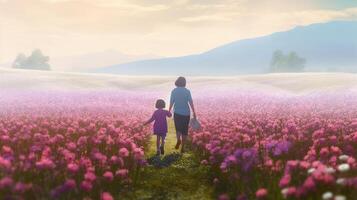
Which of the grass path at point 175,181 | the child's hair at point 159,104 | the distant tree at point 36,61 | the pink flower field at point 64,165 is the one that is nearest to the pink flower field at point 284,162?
the grass path at point 175,181

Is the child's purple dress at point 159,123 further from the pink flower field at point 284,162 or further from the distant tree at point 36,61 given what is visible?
the distant tree at point 36,61

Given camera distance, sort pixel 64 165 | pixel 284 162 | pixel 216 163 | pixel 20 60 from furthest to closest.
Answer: pixel 20 60, pixel 216 163, pixel 284 162, pixel 64 165

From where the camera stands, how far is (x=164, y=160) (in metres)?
13.5

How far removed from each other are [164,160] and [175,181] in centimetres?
213

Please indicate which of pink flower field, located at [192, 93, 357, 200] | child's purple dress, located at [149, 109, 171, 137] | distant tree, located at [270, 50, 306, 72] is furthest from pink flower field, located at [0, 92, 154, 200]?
distant tree, located at [270, 50, 306, 72]

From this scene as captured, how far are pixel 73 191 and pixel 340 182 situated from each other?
411 centimetres

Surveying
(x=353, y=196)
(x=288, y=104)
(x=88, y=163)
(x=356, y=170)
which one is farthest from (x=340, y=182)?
(x=288, y=104)

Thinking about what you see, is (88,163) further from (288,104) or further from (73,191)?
(288,104)

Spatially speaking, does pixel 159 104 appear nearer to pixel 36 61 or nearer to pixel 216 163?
pixel 216 163

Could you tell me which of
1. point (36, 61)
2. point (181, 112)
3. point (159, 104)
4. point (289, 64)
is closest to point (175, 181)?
point (159, 104)

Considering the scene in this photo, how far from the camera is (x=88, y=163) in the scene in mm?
8812

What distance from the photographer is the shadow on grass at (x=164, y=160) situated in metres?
13.0

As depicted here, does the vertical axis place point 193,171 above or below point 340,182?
below

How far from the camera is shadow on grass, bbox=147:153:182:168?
13031 mm
